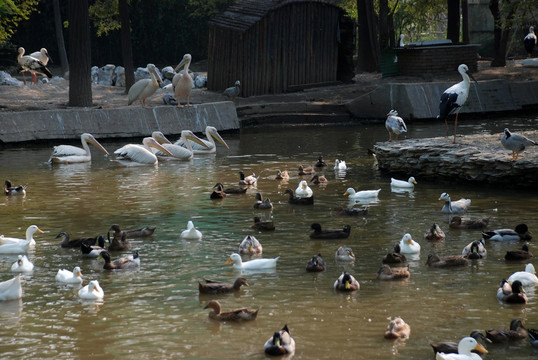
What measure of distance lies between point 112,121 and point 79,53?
9.56ft

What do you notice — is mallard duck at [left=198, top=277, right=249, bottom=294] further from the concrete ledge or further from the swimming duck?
the concrete ledge

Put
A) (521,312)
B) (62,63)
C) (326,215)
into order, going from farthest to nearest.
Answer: (62,63)
(326,215)
(521,312)

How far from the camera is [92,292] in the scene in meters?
9.98

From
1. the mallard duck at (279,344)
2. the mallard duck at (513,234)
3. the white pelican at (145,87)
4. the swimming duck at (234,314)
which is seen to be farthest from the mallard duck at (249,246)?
the white pelican at (145,87)

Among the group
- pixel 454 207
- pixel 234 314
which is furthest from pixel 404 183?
pixel 234 314

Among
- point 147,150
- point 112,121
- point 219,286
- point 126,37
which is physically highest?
point 126,37

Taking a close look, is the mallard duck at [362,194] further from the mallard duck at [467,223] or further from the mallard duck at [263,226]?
the mallard duck at [263,226]

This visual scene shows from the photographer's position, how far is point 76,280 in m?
10.7

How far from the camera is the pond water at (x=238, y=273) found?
8703mm

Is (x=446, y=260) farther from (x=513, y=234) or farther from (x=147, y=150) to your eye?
(x=147, y=150)

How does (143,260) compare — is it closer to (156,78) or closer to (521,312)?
(521,312)

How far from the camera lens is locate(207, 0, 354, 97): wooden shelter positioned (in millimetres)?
31938

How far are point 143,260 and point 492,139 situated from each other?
1002 centimetres

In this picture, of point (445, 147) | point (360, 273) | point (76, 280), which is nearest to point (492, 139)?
point (445, 147)
